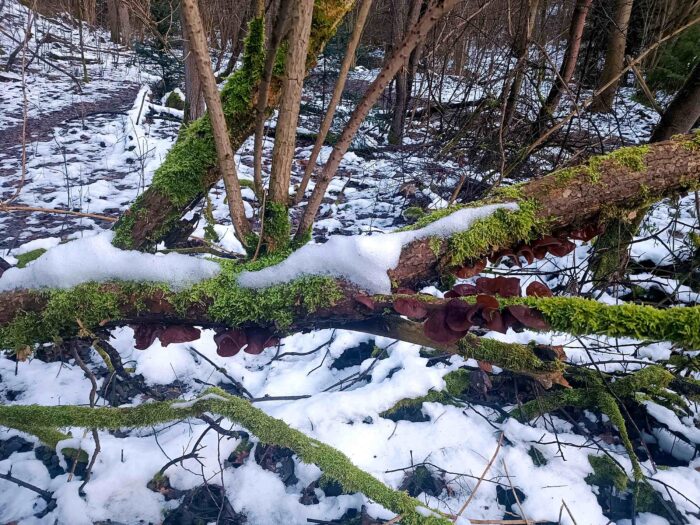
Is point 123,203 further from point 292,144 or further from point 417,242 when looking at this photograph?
point 417,242

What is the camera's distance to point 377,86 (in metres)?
1.45

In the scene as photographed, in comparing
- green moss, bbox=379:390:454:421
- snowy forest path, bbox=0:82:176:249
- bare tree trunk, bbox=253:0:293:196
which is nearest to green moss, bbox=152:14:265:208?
bare tree trunk, bbox=253:0:293:196

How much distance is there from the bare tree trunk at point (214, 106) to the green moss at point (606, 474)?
186cm

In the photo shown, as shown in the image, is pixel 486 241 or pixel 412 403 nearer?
pixel 486 241

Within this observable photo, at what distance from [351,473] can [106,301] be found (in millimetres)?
1028

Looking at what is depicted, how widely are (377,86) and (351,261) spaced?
0.61 metres

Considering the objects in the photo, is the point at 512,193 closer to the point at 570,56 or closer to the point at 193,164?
the point at 193,164

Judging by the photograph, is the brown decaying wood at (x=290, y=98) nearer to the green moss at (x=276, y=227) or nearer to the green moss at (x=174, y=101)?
the green moss at (x=276, y=227)

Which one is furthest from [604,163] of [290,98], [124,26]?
[124,26]

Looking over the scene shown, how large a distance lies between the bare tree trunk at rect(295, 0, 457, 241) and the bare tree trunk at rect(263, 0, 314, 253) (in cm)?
9

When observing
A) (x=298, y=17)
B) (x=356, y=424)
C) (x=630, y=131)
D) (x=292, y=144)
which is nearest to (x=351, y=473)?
(x=356, y=424)

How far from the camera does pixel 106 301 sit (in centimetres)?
142

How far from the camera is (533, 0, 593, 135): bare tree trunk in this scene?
11.3 feet

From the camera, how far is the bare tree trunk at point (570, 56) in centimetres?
344
